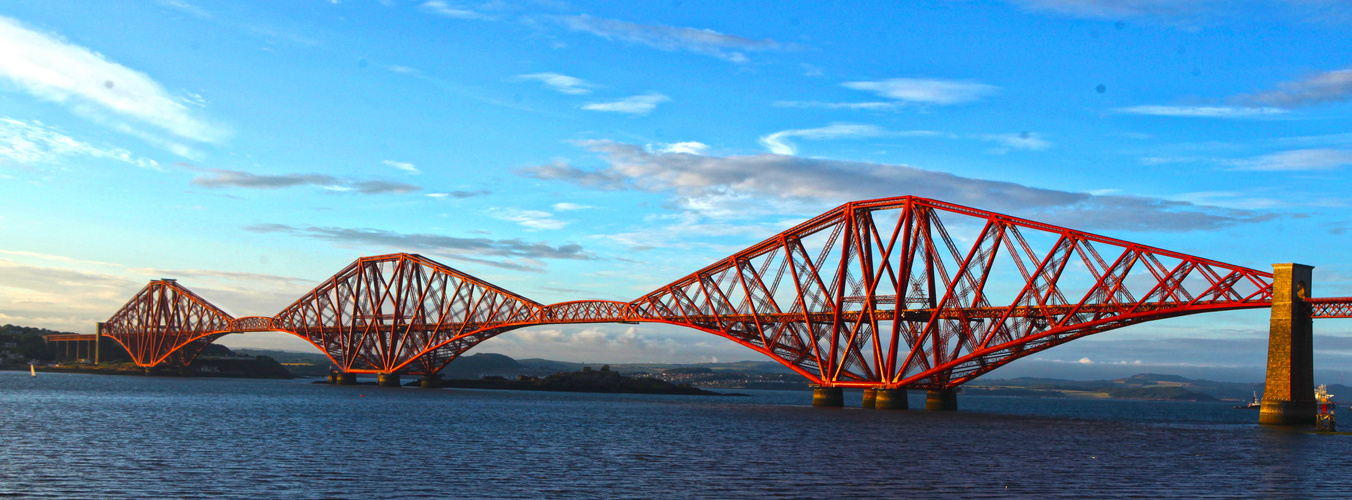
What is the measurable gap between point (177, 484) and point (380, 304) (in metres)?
128

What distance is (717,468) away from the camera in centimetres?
3906

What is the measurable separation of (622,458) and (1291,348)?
42.7 metres

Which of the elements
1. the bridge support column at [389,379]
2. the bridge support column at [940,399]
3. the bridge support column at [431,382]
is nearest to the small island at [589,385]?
the bridge support column at [389,379]

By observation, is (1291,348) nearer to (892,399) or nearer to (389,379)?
(892,399)

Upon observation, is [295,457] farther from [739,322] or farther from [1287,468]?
[739,322]

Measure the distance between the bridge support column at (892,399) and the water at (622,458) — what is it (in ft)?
66.9

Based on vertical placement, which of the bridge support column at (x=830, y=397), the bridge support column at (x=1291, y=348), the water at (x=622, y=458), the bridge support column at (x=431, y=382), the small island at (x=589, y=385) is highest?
the bridge support column at (x=1291, y=348)

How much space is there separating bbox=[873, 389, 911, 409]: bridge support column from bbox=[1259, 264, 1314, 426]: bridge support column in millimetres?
31750

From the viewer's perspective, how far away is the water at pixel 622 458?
32750 millimetres

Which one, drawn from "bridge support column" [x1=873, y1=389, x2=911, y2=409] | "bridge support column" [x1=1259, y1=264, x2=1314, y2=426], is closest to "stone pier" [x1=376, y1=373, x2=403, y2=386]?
"bridge support column" [x1=873, y1=389, x2=911, y2=409]

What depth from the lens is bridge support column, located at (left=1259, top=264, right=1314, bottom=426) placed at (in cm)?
6216

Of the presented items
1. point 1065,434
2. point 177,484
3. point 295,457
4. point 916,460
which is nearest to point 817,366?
point 1065,434

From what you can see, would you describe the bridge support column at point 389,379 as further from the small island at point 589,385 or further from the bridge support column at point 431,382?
the small island at point 589,385

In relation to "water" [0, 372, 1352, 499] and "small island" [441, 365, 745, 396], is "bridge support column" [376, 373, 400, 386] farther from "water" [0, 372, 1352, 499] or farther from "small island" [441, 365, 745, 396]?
"water" [0, 372, 1352, 499]
